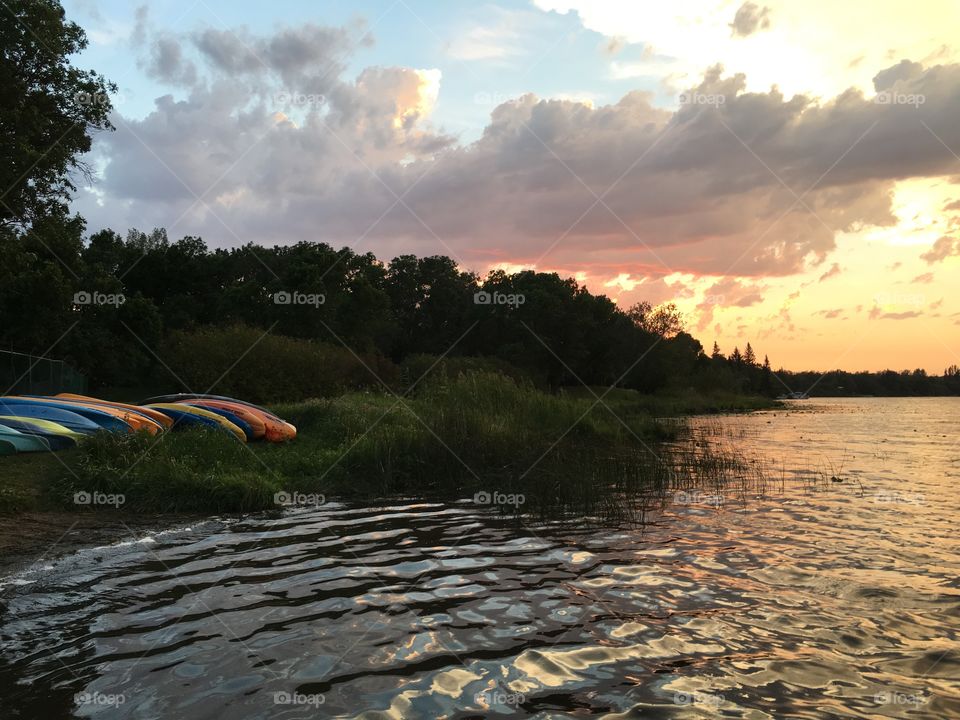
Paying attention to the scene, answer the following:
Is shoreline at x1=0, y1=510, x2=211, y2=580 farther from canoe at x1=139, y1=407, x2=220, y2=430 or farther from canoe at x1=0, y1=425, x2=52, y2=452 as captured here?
canoe at x1=139, y1=407, x2=220, y2=430

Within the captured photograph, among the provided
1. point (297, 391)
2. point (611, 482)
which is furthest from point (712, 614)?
point (297, 391)

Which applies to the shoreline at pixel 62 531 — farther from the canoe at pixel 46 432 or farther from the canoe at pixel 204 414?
the canoe at pixel 204 414

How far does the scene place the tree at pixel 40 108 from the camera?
19.5 metres

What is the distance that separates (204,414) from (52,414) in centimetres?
340

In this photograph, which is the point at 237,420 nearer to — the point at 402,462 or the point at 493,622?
→ the point at 402,462

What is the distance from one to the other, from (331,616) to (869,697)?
14.1ft

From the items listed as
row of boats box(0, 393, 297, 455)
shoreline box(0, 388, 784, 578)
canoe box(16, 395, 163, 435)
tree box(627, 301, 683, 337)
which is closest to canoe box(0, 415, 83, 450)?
row of boats box(0, 393, 297, 455)

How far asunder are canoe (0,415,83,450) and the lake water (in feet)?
19.9

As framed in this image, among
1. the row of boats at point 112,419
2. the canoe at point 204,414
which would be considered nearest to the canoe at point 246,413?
the row of boats at point 112,419

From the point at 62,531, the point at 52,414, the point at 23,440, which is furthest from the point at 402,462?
the point at 52,414

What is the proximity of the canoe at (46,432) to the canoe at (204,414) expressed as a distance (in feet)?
10.9

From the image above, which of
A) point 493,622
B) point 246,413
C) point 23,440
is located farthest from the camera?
point 246,413

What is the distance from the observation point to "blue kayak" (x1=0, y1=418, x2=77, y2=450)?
46.4ft

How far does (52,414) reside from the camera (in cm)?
1563
